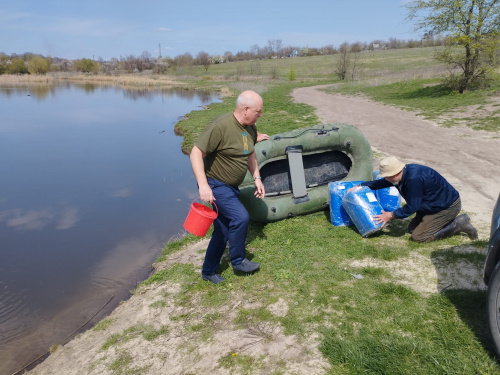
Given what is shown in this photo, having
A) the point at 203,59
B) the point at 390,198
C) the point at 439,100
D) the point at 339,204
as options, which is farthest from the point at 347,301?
the point at 203,59

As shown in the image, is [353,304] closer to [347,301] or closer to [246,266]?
[347,301]

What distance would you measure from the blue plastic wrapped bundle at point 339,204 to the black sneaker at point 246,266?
150cm

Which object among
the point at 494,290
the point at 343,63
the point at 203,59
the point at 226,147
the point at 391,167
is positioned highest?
the point at 203,59

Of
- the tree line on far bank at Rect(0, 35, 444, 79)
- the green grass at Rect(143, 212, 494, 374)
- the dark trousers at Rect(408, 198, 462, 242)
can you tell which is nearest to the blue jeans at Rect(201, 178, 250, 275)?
the green grass at Rect(143, 212, 494, 374)

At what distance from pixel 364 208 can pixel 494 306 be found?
6.88 ft

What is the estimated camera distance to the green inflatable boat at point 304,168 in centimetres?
529

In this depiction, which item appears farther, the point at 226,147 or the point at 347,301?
the point at 226,147

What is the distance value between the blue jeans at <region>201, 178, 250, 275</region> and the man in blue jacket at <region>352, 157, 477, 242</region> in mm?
1634

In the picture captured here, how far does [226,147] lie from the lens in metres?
3.69

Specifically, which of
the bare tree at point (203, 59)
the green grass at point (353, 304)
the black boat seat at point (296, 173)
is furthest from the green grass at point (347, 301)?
the bare tree at point (203, 59)

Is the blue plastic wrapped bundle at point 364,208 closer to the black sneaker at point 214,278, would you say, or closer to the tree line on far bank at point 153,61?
the black sneaker at point 214,278

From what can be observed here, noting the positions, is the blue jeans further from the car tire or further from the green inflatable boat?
the car tire

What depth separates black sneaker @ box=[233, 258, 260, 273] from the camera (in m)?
4.03

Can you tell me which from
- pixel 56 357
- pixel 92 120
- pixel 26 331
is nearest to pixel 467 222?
pixel 56 357
